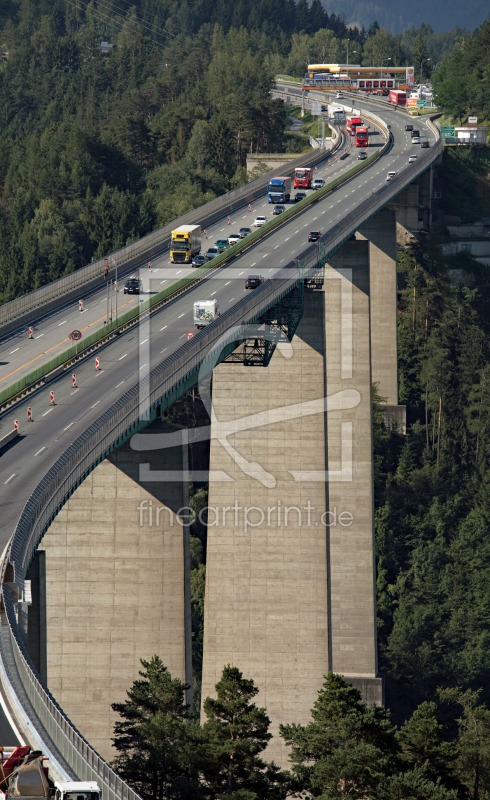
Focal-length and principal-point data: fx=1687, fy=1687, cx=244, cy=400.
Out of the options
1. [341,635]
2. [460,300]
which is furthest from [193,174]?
[341,635]

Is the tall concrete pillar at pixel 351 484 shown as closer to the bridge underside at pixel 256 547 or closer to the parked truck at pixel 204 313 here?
the bridge underside at pixel 256 547

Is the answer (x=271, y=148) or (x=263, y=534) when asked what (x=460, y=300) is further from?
(x=263, y=534)

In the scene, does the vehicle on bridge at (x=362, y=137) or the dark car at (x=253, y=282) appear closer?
the dark car at (x=253, y=282)

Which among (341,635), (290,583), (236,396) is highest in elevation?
(236,396)

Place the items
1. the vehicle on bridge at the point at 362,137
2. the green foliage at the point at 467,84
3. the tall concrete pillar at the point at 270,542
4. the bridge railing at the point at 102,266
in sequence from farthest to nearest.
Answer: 1. the green foliage at the point at 467,84
2. the vehicle on bridge at the point at 362,137
3. the bridge railing at the point at 102,266
4. the tall concrete pillar at the point at 270,542

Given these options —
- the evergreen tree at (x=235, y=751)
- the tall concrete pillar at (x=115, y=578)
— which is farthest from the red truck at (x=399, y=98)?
the evergreen tree at (x=235, y=751)

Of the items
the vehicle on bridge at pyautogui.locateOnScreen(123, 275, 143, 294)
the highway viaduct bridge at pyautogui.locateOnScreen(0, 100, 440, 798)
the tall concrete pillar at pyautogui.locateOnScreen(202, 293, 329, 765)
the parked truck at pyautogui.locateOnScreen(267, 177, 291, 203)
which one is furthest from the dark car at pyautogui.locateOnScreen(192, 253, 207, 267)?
the parked truck at pyautogui.locateOnScreen(267, 177, 291, 203)
